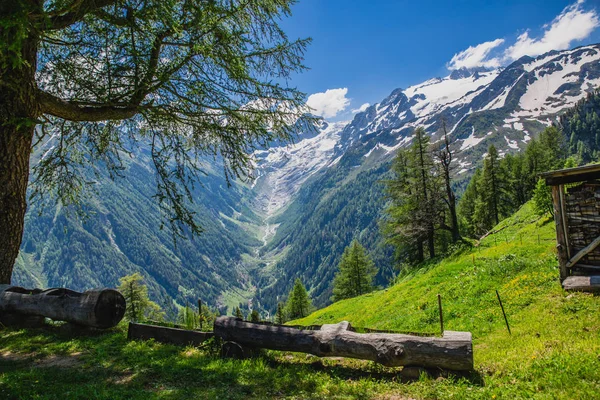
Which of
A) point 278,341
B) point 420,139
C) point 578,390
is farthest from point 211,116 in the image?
point 420,139

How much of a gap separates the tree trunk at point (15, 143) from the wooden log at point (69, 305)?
155 cm

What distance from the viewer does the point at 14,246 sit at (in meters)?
8.98

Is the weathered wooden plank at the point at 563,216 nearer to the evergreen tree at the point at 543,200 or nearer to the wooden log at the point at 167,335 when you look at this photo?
the wooden log at the point at 167,335

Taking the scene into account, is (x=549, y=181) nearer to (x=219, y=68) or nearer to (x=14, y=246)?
(x=219, y=68)

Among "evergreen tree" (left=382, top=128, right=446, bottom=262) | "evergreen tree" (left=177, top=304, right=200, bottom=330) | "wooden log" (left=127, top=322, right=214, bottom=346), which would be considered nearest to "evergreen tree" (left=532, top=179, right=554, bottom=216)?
"evergreen tree" (left=382, top=128, right=446, bottom=262)

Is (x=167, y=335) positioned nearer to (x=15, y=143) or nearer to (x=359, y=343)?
(x=359, y=343)

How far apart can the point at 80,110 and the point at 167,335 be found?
6.50m

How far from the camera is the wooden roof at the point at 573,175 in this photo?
1140 centimetres

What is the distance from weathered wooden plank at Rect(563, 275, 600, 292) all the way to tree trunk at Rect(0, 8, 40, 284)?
16.4 meters

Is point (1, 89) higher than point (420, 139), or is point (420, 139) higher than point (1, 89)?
point (420, 139)

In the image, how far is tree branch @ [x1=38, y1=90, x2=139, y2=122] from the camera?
8500 mm

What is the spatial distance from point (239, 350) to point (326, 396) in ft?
9.44

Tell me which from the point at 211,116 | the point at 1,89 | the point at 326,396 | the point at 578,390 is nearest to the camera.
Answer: the point at 578,390

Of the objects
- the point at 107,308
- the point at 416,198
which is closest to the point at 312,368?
the point at 107,308
